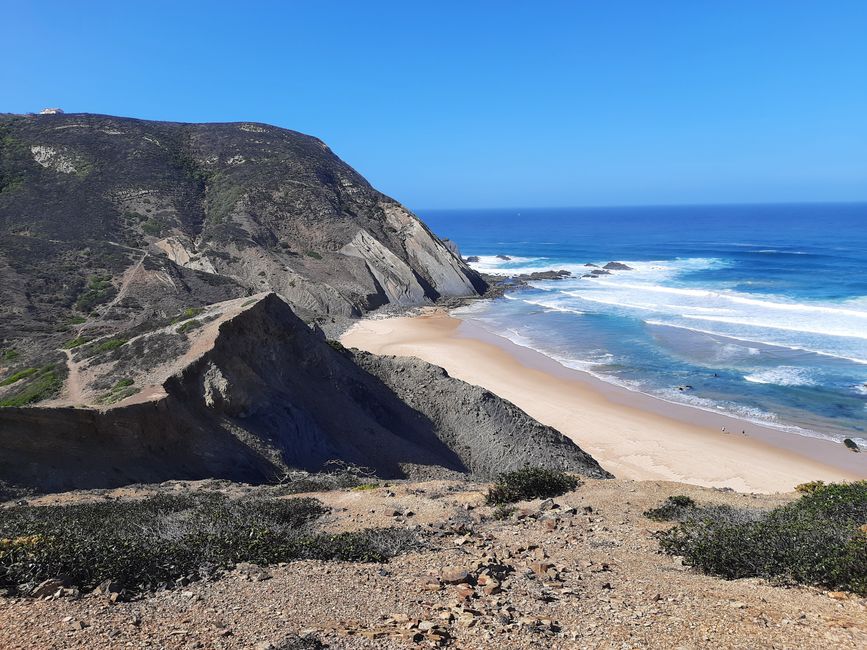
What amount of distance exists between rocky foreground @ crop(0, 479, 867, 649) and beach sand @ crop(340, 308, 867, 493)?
45.5 ft

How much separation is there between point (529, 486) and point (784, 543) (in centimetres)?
460

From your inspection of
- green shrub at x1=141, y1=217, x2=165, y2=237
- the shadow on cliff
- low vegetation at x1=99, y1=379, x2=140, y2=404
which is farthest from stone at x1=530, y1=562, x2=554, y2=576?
green shrub at x1=141, y1=217, x2=165, y2=237

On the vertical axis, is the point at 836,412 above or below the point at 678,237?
below

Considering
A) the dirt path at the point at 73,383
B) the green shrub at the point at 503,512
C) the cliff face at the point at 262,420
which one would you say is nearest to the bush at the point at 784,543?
the green shrub at the point at 503,512

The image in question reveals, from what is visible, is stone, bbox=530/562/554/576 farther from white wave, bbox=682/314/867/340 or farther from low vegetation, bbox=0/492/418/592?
white wave, bbox=682/314/867/340

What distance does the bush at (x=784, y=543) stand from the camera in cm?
706

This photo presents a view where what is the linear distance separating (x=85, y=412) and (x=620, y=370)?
25.8m

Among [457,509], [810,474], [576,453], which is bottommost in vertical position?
[810,474]

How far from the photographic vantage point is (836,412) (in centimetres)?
2567

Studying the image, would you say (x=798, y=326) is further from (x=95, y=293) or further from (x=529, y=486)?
(x=95, y=293)

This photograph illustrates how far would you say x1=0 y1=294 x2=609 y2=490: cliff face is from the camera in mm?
12719

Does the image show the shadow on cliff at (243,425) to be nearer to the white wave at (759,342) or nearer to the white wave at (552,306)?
the white wave at (759,342)

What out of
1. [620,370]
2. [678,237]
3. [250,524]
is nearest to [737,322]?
[620,370]

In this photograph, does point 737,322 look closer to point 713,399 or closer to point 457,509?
point 713,399
